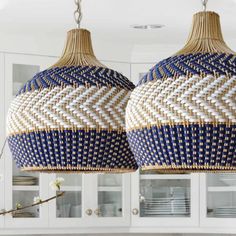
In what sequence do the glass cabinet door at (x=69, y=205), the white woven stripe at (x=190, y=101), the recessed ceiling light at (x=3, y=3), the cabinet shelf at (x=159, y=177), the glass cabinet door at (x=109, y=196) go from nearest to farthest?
1. the white woven stripe at (x=190, y=101)
2. the recessed ceiling light at (x=3, y=3)
3. the glass cabinet door at (x=69, y=205)
4. the glass cabinet door at (x=109, y=196)
5. the cabinet shelf at (x=159, y=177)

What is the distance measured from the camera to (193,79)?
112cm

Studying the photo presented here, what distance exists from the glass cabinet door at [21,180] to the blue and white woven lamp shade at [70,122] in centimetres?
239

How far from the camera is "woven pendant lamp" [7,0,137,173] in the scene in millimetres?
1349

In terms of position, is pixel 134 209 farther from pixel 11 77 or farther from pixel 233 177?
pixel 11 77

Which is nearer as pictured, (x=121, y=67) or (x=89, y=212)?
A: (x=89, y=212)

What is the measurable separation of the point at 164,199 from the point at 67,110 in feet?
9.27

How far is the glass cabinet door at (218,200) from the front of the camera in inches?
157

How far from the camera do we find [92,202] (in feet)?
12.9

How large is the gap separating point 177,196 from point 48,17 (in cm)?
146

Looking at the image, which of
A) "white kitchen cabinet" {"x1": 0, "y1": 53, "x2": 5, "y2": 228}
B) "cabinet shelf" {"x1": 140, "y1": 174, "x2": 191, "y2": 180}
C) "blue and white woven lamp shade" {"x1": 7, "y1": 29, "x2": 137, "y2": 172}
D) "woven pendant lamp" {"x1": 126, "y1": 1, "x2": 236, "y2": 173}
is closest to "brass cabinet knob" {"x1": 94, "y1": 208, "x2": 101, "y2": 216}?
"cabinet shelf" {"x1": 140, "y1": 174, "x2": 191, "y2": 180}

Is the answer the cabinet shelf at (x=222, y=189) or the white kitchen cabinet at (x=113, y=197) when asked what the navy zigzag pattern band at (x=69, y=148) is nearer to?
the white kitchen cabinet at (x=113, y=197)

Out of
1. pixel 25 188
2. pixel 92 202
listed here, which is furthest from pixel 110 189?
pixel 25 188

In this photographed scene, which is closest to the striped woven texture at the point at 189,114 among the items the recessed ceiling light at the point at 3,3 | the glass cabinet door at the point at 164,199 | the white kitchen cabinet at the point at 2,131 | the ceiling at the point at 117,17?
the ceiling at the point at 117,17

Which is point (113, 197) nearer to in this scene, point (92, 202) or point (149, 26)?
point (92, 202)
